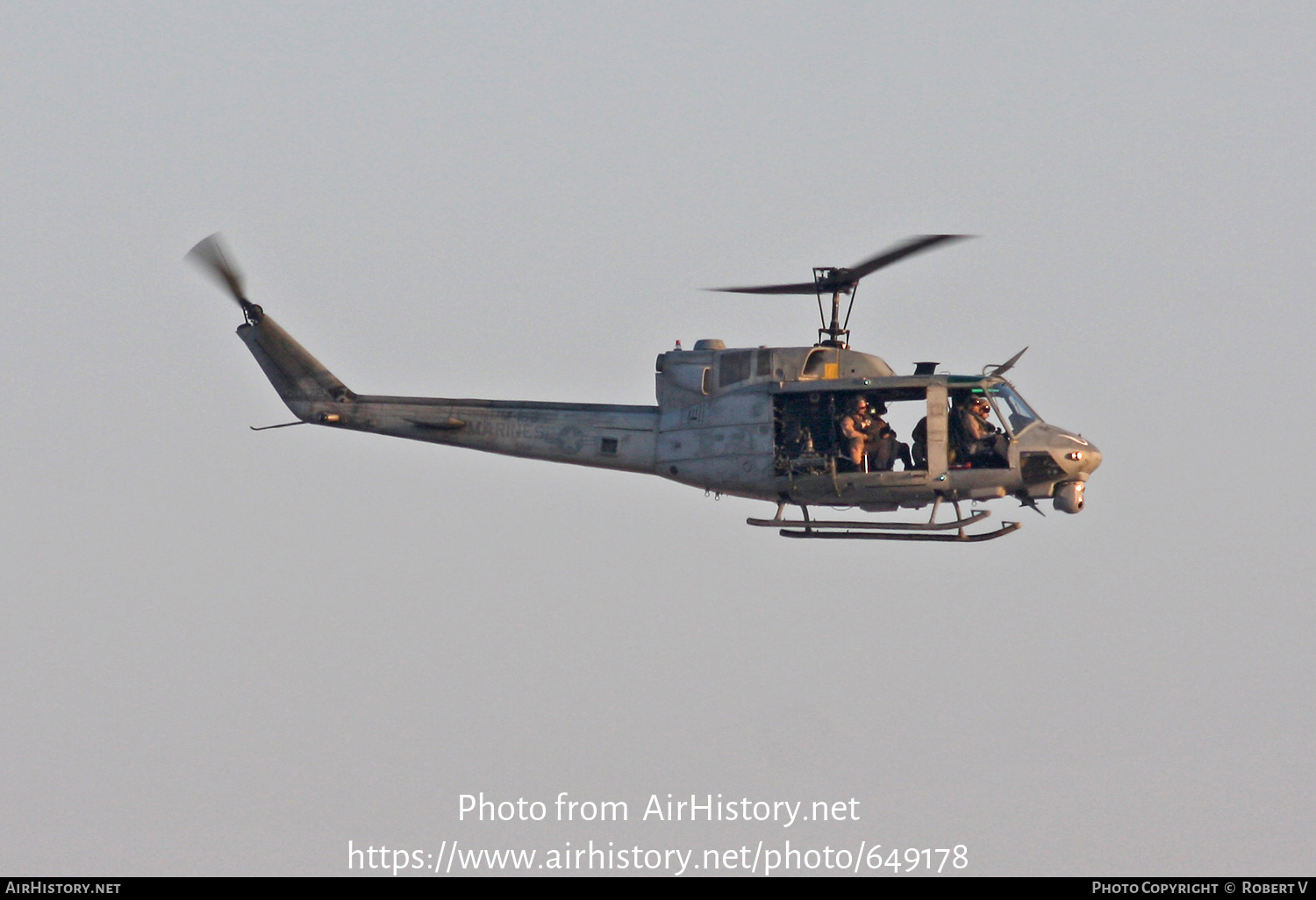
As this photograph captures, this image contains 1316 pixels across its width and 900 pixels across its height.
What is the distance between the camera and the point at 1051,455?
74.4ft

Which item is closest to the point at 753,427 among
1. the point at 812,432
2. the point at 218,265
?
the point at 812,432

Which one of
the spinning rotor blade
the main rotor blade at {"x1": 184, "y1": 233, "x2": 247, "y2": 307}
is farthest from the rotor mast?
the main rotor blade at {"x1": 184, "y1": 233, "x2": 247, "y2": 307}

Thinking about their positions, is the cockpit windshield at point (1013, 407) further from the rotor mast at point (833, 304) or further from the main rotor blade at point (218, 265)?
the main rotor blade at point (218, 265)

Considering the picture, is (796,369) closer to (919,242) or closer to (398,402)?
(919,242)

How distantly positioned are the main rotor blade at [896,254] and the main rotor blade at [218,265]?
27.9 ft

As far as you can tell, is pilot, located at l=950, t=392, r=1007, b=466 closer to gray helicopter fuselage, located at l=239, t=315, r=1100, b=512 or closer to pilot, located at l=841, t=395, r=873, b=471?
gray helicopter fuselage, located at l=239, t=315, r=1100, b=512

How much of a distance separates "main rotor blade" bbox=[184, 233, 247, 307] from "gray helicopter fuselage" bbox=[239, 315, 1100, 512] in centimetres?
145

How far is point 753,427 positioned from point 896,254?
9.36ft

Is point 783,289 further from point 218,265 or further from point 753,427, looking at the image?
point 218,265

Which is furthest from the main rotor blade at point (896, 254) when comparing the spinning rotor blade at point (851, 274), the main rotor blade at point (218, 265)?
the main rotor blade at point (218, 265)

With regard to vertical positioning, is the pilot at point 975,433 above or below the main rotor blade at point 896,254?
below

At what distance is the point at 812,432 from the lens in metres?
23.1

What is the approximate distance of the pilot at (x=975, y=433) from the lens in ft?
74.6
